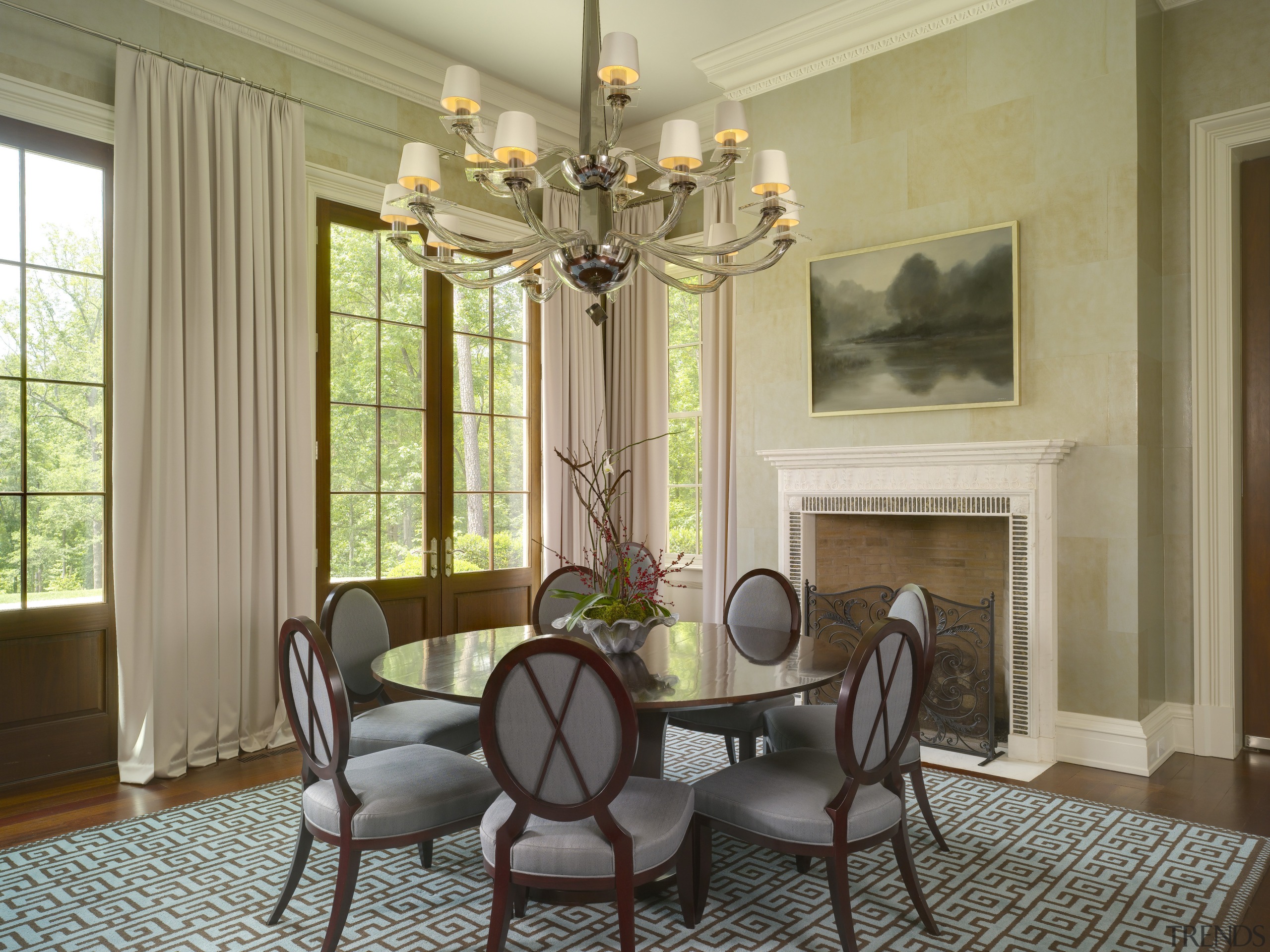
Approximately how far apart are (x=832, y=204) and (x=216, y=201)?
3062 mm

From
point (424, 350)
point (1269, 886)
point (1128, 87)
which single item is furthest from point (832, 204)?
point (1269, 886)

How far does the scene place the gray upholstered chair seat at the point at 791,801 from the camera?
2307 millimetres

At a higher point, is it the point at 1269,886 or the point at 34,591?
the point at 34,591

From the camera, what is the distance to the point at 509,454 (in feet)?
18.7

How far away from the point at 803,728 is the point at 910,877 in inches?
26.6

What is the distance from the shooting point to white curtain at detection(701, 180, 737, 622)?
5.44 m

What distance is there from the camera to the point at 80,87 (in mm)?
3826

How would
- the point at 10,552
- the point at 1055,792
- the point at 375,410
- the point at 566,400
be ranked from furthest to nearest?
the point at 566,400 → the point at 375,410 → the point at 10,552 → the point at 1055,792

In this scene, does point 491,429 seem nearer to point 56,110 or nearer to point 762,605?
point 762,605

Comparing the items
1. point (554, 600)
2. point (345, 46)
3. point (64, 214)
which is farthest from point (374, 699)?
point (345, 46)

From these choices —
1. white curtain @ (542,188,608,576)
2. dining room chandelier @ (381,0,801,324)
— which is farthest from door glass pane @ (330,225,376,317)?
dining room chandelier @ (381,0,801,324)

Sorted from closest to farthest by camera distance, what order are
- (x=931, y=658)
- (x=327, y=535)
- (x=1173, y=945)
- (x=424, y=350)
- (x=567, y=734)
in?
(x=567, y=734) < (x=1173, y=945) < (x=931, y=658) < (x=327, y=535) < (x=424, y=350)

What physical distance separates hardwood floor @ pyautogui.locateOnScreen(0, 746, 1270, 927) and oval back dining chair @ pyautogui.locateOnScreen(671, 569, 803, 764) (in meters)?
1.21

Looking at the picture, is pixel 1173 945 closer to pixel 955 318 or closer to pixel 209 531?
pixel 955 318
